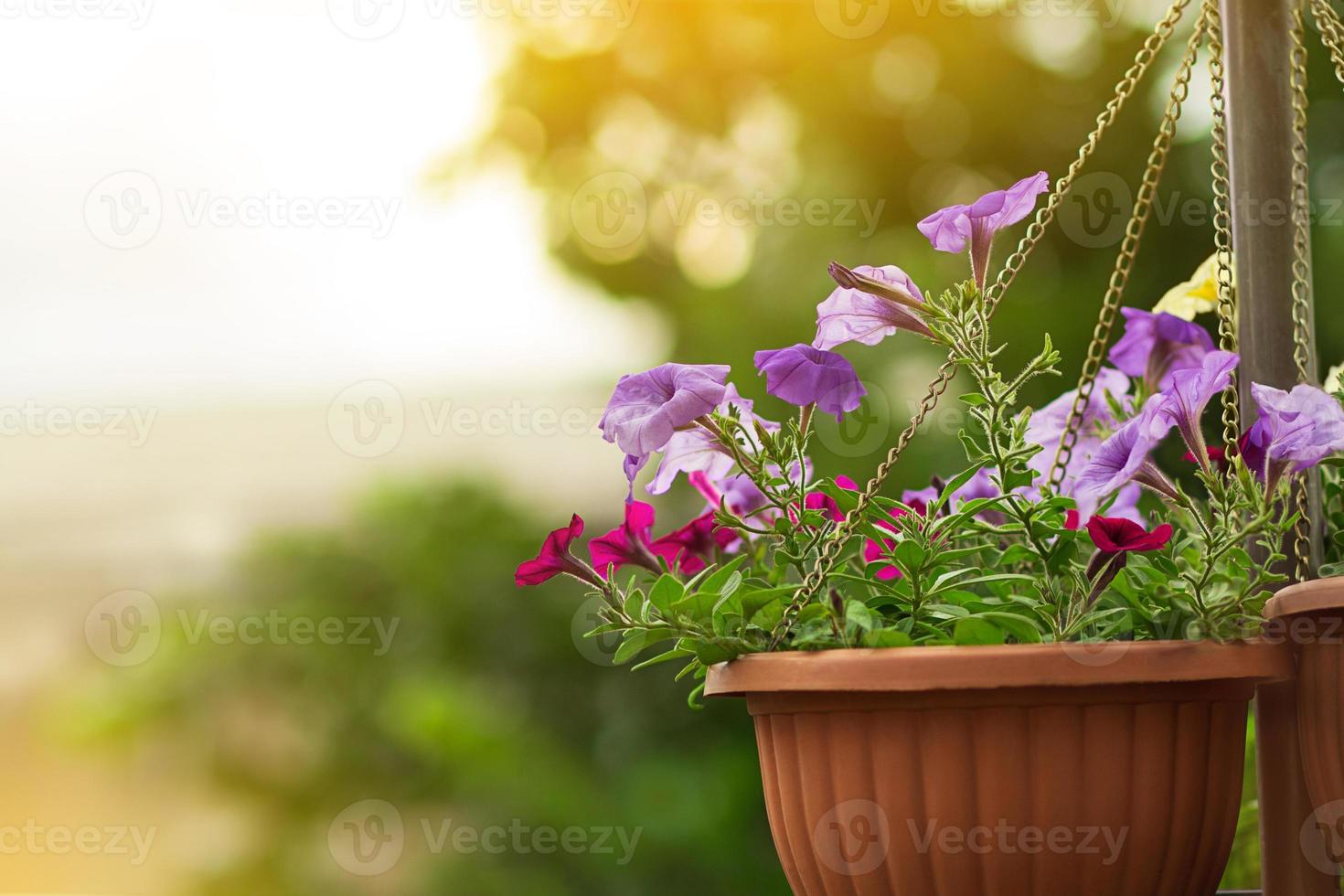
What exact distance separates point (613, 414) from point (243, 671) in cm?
219

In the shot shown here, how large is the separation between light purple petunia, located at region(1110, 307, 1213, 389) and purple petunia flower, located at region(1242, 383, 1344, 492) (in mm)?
186

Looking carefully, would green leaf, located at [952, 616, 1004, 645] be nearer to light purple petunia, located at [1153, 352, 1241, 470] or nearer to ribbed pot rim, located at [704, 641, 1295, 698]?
ribbed pot rim, located at [704, 641, 1295, 698]

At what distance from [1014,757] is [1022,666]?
57mm

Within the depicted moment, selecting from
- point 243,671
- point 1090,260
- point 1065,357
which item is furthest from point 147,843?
point 1090,260

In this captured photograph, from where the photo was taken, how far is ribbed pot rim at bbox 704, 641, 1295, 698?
58 cm

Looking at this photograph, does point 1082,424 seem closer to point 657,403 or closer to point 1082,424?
point 1082,424

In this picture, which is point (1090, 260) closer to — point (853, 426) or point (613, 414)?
point (853, 426)

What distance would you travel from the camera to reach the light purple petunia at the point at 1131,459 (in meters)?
0.63

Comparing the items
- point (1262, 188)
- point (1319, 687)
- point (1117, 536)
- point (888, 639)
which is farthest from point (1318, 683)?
point (1262, 188)

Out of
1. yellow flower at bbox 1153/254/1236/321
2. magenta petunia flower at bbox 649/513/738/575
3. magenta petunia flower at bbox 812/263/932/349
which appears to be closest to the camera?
magenta petunia flower at bbox 812/263/932/349

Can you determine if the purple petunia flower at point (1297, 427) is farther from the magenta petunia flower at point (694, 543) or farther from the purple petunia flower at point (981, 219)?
the magenta petunia flower at point (694, 543)

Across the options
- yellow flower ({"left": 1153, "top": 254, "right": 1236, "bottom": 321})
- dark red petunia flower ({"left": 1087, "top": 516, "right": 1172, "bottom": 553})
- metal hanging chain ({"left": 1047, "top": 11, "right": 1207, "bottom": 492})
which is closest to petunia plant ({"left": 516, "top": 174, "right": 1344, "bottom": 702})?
dark red petunia flower ({"left": 1087, "top": 516, "right": 1172, "bottom": 553})

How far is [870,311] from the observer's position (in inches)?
26.8

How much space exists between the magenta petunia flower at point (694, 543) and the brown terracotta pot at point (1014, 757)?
0.56ft
